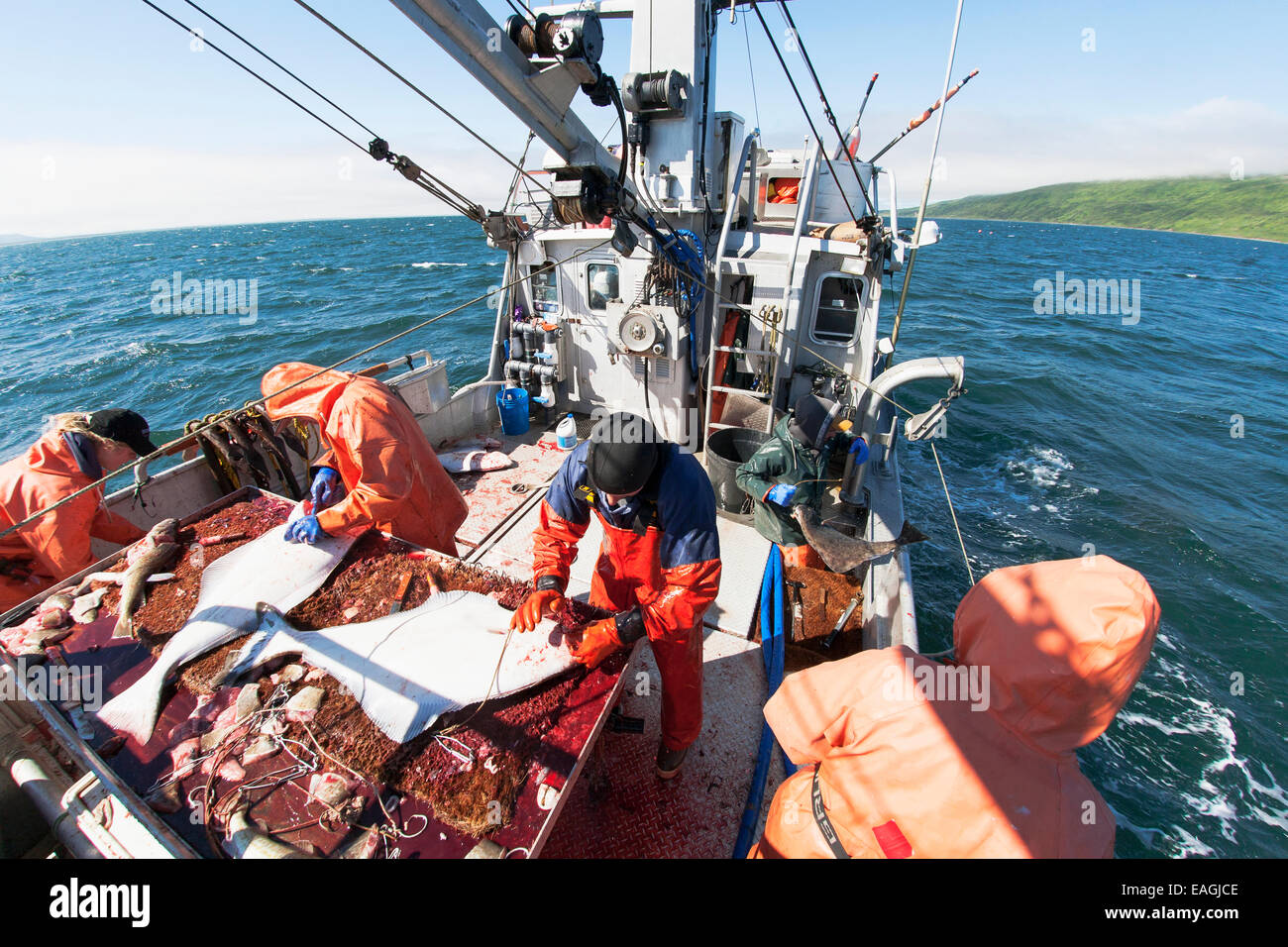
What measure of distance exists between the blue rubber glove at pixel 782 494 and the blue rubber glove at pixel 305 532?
3357mm

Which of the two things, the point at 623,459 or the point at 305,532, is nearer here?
the point at 623,459

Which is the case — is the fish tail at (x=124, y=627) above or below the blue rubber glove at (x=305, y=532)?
below

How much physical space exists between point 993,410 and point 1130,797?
447 inches

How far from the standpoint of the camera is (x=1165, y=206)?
98062mm

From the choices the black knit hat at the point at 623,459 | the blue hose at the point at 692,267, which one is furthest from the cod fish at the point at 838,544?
the black knit hat at the point at 623,459

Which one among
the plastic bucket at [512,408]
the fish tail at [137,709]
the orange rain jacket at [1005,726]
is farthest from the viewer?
the plastic bucket at [512,408]

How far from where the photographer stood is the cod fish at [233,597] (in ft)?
6.53

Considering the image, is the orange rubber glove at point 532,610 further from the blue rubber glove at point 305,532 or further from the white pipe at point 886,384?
the white pipe at point 886,384

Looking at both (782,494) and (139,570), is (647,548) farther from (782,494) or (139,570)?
(139,570)

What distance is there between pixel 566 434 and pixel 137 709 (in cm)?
488

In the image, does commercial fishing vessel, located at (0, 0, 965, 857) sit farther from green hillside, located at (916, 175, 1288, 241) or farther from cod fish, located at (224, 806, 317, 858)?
green hillside, located at (916, 175, 1288, 241)

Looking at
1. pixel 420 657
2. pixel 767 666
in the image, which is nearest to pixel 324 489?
pixel 420 657

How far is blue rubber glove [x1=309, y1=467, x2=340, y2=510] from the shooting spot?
3105mm

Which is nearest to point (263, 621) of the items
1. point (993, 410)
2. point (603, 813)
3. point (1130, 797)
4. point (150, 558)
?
point (150, 558)
